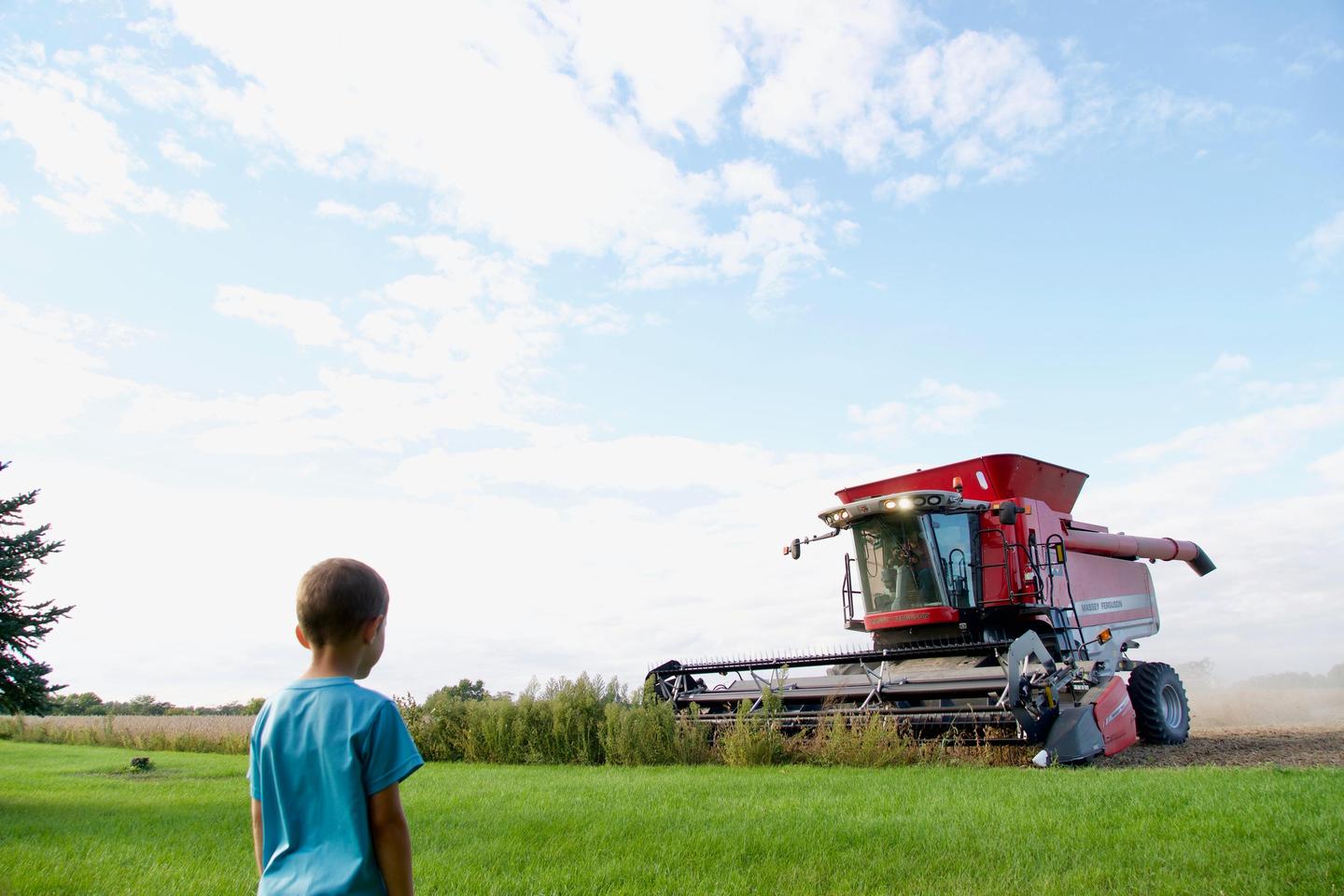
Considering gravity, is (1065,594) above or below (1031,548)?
below

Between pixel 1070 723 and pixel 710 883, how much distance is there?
6133mm

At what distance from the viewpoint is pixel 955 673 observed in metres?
10.3

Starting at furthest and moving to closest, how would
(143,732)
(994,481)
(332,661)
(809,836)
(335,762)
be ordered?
1. (143,732)
2. (994,481)
3. (809,836)
4. (332,661)
5. (335,762)

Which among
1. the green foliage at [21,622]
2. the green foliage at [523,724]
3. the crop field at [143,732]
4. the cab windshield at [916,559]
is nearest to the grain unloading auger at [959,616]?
the cab windshield at [916,559]

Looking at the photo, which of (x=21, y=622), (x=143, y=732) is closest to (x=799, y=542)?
(x=21, y=622)

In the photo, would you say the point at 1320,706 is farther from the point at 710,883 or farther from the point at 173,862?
the point at 173,862

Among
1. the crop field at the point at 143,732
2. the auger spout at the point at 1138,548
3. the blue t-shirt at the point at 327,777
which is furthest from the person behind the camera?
the crop field at the point at 143,732

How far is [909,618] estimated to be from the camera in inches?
479

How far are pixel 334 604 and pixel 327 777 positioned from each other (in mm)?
414

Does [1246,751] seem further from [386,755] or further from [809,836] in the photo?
[386,755]

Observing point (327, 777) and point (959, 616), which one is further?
point (959, 616)

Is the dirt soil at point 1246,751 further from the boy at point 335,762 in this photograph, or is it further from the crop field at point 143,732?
the crop field at point 143,732

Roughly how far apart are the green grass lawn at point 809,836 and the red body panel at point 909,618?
3368mm

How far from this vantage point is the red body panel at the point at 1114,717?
9.55 m
